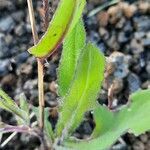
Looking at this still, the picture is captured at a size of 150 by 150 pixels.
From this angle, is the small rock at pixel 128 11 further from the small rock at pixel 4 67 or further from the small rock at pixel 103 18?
the small rock at pixel 4 67

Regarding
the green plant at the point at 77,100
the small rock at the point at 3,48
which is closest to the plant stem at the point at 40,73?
the green plant at the point at 77,100

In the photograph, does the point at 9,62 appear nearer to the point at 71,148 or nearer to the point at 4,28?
the point at 4,28

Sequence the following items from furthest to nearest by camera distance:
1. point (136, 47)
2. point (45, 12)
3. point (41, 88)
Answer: point (136, 47) < point (41, 88) < point (45, 12)

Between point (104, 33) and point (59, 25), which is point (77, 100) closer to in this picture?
point (59, 25)

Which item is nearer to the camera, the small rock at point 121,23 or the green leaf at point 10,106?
the green leaf at point 10,106

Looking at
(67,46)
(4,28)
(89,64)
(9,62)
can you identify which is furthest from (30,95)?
(89,64)

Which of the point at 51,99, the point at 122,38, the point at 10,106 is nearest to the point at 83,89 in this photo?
the point at 10,106
